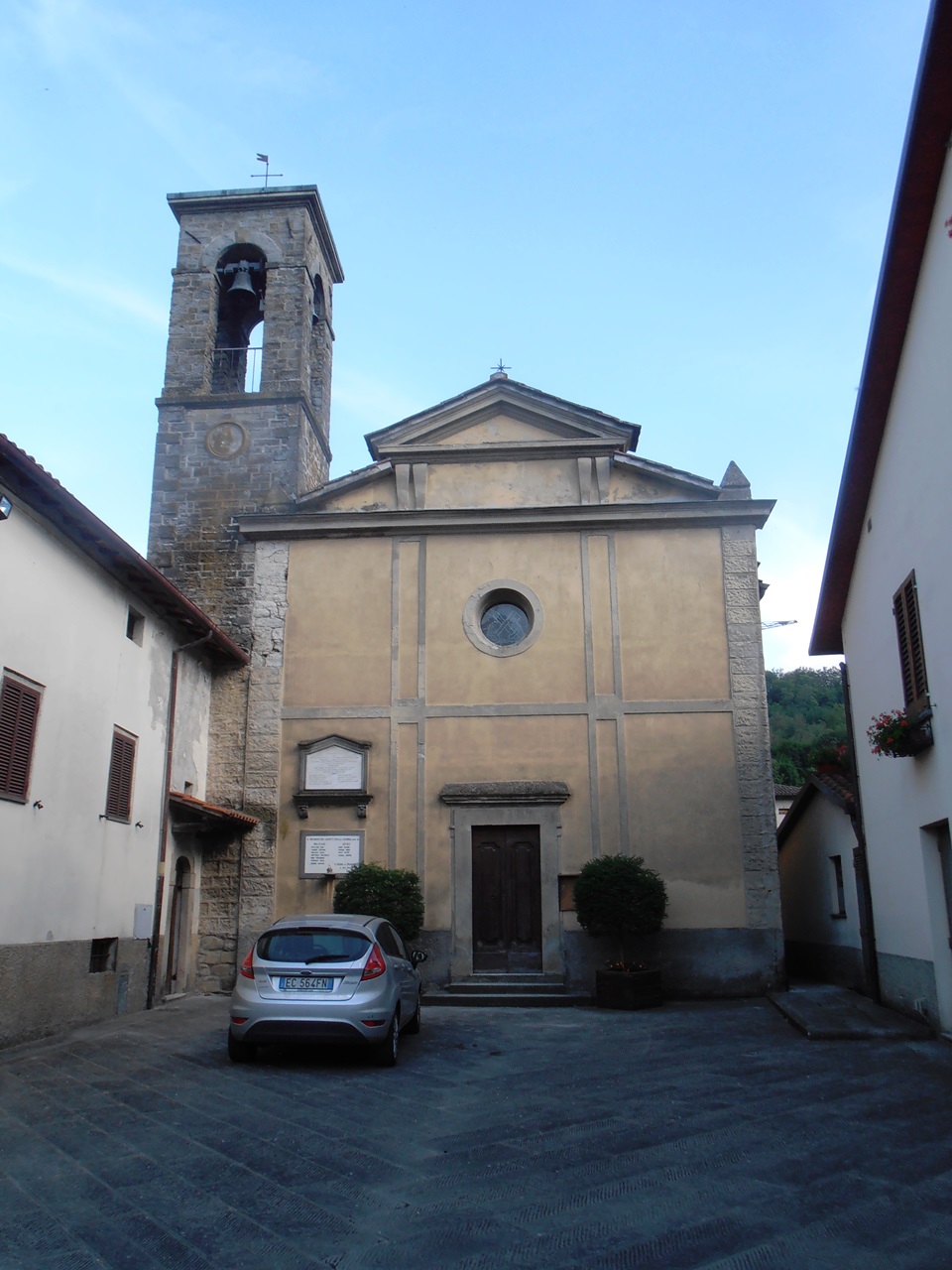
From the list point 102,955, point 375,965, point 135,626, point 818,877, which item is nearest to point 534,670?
point 135,626

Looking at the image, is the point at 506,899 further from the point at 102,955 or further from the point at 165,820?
the point at 102,955

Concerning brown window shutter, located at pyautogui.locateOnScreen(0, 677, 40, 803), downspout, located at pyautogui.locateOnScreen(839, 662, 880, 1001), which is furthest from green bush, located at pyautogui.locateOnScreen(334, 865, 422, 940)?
downspout, located at pyautogui.locateOnScreen(839, 662, 880, 1001)

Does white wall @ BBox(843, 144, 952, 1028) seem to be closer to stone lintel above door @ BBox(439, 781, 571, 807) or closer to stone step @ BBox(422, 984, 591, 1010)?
stone step @ BBox(422, 984, 591, 1010)

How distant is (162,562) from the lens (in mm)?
18875

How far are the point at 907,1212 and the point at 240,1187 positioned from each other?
341 centimetres

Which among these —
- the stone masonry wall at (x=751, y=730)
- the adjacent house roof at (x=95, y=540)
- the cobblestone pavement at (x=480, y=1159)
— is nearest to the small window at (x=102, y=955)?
the cobblestone pavement at (x=480, y=1159)

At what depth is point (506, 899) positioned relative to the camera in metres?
16.3

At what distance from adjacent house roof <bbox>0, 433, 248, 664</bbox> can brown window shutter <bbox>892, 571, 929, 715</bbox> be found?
8863 millimetres

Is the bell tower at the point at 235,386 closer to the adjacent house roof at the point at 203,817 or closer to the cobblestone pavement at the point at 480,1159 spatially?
the adjacent house roof at the point at 203,817

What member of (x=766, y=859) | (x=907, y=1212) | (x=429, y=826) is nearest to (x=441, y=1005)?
(x=429, y=826)

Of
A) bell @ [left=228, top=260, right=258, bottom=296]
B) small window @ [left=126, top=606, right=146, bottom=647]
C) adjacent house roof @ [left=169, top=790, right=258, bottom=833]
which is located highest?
bell @ [left=228, top=260, right=258, bottom=296]

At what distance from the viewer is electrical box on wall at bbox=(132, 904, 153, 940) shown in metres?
13.8

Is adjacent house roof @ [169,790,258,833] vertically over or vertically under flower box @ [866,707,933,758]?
under

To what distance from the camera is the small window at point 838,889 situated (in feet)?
55.0
